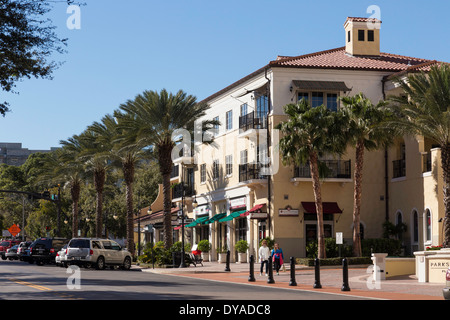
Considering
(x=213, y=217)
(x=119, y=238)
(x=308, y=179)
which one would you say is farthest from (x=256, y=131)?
(x=119, y=238)

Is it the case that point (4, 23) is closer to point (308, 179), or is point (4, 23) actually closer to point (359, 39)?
point (308, 179)

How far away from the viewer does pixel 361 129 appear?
40.4m

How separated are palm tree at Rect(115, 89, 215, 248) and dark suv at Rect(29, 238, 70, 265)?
7191mm

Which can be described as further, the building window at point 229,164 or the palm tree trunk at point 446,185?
the building window at point 229,164

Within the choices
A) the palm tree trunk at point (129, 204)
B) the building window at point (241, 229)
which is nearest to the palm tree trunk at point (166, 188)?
the building window at point (241, 229)

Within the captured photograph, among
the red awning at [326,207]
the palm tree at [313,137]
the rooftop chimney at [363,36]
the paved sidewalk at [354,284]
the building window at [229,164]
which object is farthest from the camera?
the building window at [229,164]

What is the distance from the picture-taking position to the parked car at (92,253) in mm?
40125

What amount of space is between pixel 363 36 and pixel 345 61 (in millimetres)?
3678

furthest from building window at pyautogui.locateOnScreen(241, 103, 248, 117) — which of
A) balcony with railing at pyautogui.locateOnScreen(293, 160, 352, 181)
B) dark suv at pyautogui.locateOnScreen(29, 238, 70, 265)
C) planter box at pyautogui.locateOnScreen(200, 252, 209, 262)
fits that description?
dark suv at pyautogui.locateOnScreen(29, 238, 70, 265)

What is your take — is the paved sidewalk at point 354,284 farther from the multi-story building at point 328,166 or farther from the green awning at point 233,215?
the green awning at point 233,215

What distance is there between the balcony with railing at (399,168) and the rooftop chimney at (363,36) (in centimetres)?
856

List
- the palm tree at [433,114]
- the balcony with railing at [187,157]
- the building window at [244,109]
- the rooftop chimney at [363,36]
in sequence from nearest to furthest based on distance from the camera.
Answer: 1. the palm tree at [433,114]
2. the building window at [244,109]
3. the rooftop chimney at [363,36]
4. the balcony with railing at [187,157]

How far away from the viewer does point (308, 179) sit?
1780 inches

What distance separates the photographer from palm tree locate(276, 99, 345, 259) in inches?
1591
